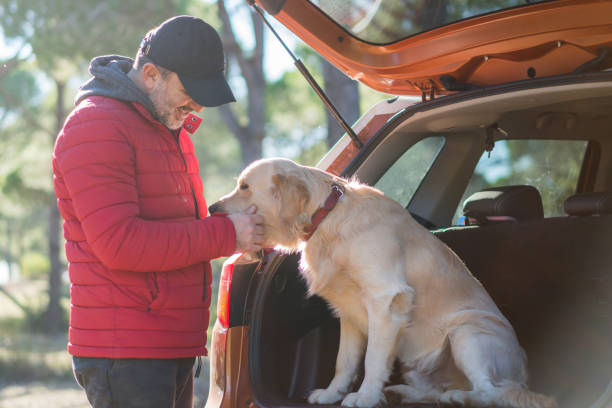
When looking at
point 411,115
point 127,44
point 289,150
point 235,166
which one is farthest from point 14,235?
point 411,115

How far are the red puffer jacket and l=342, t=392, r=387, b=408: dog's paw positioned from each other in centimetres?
63

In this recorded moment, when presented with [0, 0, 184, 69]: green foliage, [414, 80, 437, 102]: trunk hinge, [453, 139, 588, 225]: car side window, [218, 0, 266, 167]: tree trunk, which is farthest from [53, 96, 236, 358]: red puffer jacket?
[0, 0, 184, 69]: green foliage

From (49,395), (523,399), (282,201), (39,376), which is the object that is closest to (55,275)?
(39,376)

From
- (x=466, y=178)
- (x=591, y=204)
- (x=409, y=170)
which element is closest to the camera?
(x=591, y=204)

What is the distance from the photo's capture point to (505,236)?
342 cm

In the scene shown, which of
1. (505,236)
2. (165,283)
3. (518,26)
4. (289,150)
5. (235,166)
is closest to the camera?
(165,283)

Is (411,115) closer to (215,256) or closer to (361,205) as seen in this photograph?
(361,205)

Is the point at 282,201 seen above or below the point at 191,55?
below

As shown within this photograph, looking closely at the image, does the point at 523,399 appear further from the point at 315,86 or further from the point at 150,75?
the point at 150,75

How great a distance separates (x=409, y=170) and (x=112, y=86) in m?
1.97

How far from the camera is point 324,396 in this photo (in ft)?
8.79

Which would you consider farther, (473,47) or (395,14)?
(395,14)

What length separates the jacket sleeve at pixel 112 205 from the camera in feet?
6.61

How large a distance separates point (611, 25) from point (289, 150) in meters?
14.8
